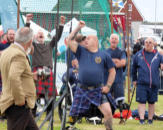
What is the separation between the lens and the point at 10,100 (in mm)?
5434

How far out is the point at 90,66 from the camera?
7.82 m

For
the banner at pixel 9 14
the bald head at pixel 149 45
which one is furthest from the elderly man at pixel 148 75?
the banner at pixel 9 14

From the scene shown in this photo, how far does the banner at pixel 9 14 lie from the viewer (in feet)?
39.2

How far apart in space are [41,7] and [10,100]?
724cm

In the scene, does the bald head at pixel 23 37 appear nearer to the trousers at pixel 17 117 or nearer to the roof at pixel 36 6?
the trousers at pixel 17 117

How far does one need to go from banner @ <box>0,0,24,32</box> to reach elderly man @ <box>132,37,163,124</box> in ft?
10.6

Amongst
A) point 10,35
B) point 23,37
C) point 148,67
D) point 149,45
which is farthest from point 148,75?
point 23,37

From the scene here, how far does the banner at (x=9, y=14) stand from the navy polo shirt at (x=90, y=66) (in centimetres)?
440

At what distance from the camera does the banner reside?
470 inches

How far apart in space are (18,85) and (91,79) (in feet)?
8.78

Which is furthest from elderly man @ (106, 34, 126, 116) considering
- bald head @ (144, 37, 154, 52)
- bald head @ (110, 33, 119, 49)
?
bald head @ (144, 37, 154, 52)

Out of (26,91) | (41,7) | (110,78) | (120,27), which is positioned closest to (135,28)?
(120,27)

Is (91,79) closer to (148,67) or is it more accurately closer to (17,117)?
(17,117)

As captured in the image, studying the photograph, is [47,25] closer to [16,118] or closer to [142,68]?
[142,68]
